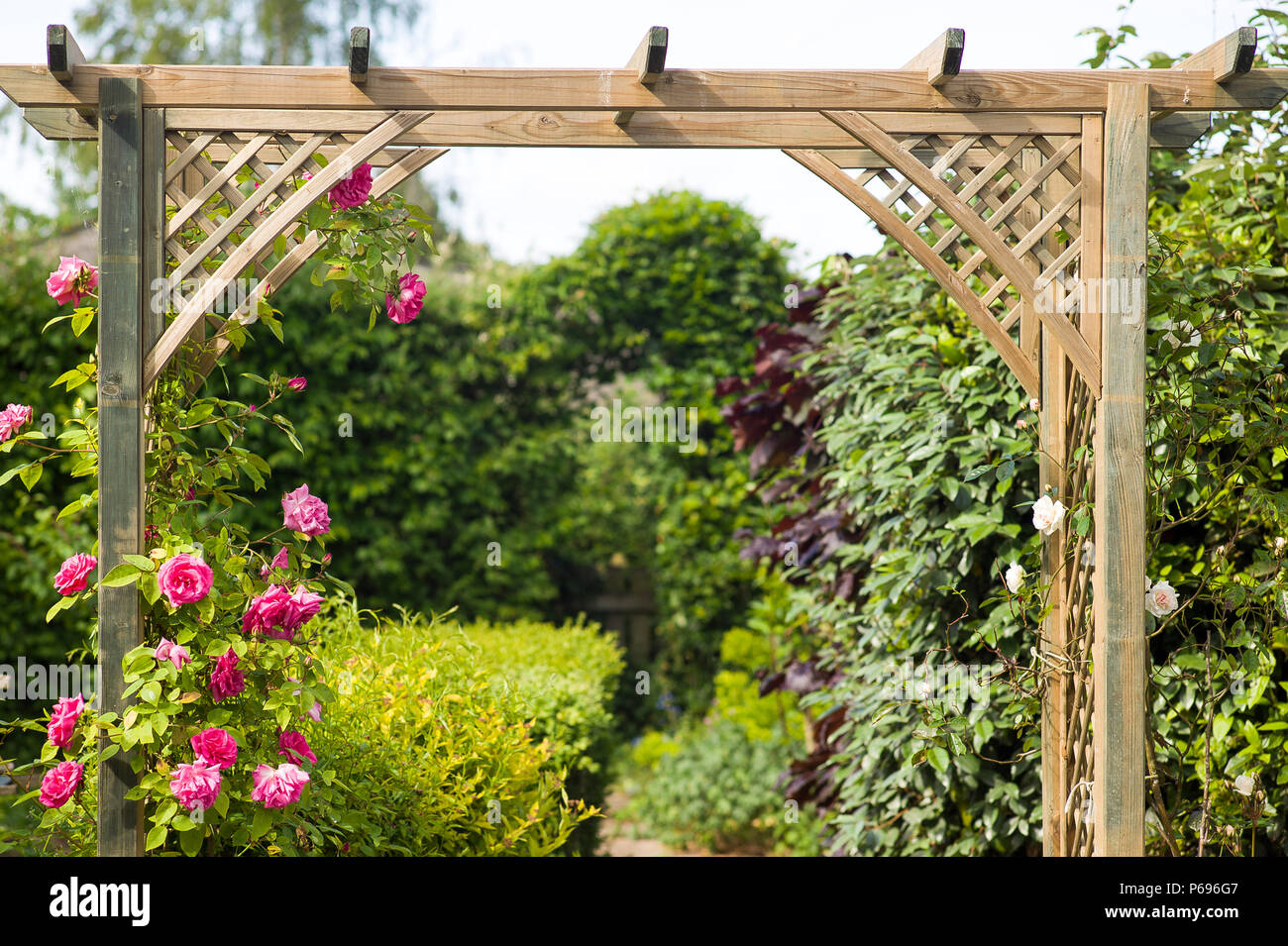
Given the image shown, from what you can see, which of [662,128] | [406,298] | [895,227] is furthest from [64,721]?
[895,227]

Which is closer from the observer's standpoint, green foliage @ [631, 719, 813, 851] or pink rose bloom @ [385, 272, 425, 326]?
pink rose bloom @ [385, 272, 425, 326]

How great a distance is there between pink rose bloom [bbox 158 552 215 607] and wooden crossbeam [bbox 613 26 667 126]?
158 cm

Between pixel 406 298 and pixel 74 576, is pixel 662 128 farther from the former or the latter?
pixel 74 576

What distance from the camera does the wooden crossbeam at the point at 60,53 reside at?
233 centimetres

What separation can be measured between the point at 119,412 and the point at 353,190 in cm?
81

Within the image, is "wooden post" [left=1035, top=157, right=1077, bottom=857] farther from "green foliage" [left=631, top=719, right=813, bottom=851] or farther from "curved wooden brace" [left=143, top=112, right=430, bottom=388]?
"green foliage" [left=631, top=719, right=813, bottom=851]

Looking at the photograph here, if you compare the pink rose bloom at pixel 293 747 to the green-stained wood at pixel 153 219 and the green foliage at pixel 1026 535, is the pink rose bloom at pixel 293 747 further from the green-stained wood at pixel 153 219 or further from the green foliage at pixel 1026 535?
the green foliage at pixel 1026 535

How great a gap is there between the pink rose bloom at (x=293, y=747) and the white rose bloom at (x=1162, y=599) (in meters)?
2.28

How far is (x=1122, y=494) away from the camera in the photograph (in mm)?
2520

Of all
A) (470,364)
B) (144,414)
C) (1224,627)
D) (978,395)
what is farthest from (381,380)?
(1224,627)

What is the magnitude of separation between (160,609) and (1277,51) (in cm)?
398

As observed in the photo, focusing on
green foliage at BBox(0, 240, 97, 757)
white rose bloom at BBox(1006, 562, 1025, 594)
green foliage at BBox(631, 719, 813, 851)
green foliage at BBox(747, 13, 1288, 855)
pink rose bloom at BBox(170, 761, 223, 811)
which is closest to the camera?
pink rose bloom at BBox(170, 761, 223, 811)

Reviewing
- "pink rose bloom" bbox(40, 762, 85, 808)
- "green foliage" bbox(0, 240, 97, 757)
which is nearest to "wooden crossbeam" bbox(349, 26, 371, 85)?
"pink rose bloom" bbox(40, 762, 85, 808)

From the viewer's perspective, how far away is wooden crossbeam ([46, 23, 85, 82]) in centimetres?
233
